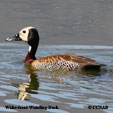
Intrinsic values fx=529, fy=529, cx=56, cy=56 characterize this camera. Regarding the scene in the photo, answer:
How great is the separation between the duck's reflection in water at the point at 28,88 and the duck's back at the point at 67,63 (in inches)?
36.5

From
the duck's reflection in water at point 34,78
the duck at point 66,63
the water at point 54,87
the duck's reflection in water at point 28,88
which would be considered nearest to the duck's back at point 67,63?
the duck at point 66,63

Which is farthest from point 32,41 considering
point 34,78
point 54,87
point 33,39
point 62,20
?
point 62,20

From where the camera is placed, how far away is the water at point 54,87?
10.1 metres

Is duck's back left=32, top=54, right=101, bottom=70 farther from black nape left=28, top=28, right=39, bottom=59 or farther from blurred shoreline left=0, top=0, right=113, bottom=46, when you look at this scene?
blurred shoreline left=0, top=0, right=113, bottom=46

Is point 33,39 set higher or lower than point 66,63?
higher

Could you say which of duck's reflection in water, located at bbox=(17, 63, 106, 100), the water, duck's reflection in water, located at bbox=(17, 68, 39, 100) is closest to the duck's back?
duck's reflection in water, located at bbox=(17, 63, 106, 100)

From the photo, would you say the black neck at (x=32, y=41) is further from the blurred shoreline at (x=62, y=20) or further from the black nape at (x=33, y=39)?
the blurred shoreline at (x=62, y=20)

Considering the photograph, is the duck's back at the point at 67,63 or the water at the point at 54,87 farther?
the duck's back at the point at 67,63

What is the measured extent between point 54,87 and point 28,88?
617 millimetres

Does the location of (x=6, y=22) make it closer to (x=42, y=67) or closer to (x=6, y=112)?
(x=42, y=67)

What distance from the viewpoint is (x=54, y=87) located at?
11484 mm

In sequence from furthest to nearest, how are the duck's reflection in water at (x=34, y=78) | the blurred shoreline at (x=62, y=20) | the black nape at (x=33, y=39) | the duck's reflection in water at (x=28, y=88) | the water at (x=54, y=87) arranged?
1. the blurred shoreline at (x=62, y=20)
2. the black nape at (x=33, y=39)
3. the duck's reflection in water at (x=34, y=78)
4. the duck's reflection in water at (x=28, y=88)
5. the water at (x=54, y=87)

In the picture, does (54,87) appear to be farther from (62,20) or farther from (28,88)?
(62,20)

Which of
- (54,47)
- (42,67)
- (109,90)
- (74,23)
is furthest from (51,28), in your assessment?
(109,90)
